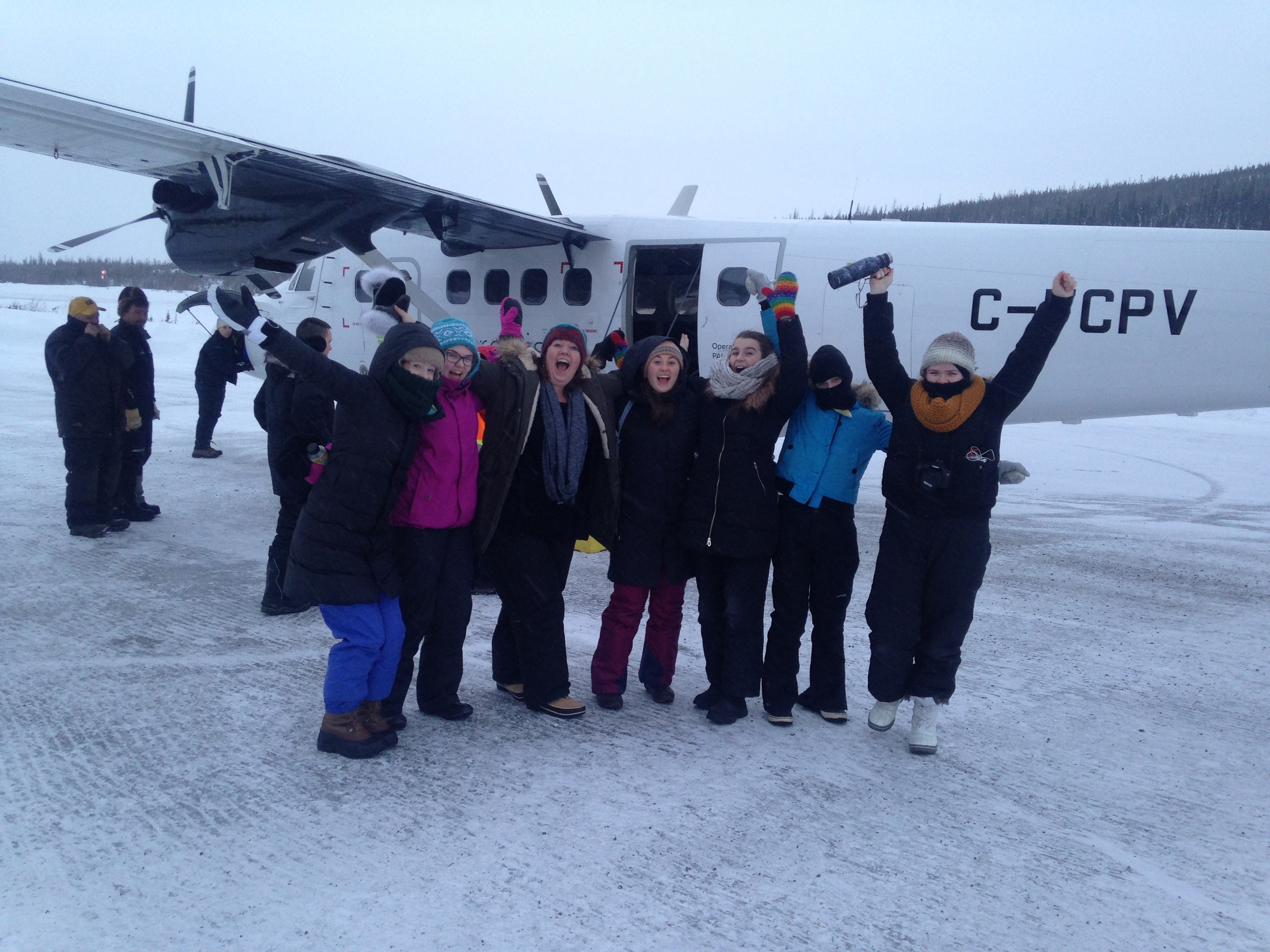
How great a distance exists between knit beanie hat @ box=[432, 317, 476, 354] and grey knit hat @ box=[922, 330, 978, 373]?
189 cm

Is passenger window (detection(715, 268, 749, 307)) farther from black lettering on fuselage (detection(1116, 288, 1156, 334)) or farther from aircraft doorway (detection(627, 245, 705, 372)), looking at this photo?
black lettering on fuselage (detection(1116, 288, 1156, 334))

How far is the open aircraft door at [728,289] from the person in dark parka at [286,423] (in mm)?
4160

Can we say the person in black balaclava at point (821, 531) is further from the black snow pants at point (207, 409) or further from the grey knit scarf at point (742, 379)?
the black snow pants at point (207, 409)

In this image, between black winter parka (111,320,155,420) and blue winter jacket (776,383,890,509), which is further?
black winter parka (111,320,155,420)

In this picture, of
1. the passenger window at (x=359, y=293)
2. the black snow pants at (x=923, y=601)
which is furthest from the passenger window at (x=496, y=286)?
the black snow pants at (x=923, y=601)

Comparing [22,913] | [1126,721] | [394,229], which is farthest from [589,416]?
[394,229]

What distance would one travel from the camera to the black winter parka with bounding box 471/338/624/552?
3.51 m

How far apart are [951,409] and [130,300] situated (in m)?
6.53

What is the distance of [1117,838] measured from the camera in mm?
2861

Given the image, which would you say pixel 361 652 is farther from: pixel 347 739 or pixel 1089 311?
pixel 1089 311

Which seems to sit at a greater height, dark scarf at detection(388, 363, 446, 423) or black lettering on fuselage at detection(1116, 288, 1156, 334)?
black lettering on fuselage at detection(1116, 288, 1156, 334)

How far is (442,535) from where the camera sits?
11.3 feet

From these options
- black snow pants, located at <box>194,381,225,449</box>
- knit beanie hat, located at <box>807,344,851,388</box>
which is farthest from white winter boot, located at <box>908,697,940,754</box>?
black snow pants, located at <box>194,381,225,449</box>

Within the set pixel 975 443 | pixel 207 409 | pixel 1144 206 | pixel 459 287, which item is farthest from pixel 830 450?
pixel 1144 206
